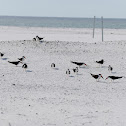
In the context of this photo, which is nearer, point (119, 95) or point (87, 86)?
point (119, 95)

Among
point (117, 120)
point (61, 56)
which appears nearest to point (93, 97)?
point (117, 120)

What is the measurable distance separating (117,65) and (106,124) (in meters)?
14.1

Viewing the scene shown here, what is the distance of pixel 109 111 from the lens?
13.0m

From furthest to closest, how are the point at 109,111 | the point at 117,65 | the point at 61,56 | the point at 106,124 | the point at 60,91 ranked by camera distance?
1. the point at 61,56
2. the point at 117,65
3. the point at 60,91
4. the point at 109,111
5. the point at 106,124

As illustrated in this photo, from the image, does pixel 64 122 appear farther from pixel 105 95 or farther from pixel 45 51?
pixel 45 51

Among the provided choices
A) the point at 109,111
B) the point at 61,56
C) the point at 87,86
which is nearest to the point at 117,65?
the point at 61,56

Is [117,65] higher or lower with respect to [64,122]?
higher

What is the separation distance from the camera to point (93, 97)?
1530cm

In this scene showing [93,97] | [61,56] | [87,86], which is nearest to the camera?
[93,97]

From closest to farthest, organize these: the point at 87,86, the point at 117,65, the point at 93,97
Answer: the point at 93,97 → the point at 87,86 → the point at 117,65

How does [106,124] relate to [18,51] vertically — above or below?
below

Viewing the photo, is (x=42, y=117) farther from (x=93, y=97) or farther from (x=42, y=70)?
(x=42, y=70)

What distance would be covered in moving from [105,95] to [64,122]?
478 cm

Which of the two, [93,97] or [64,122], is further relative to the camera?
[93,97]
